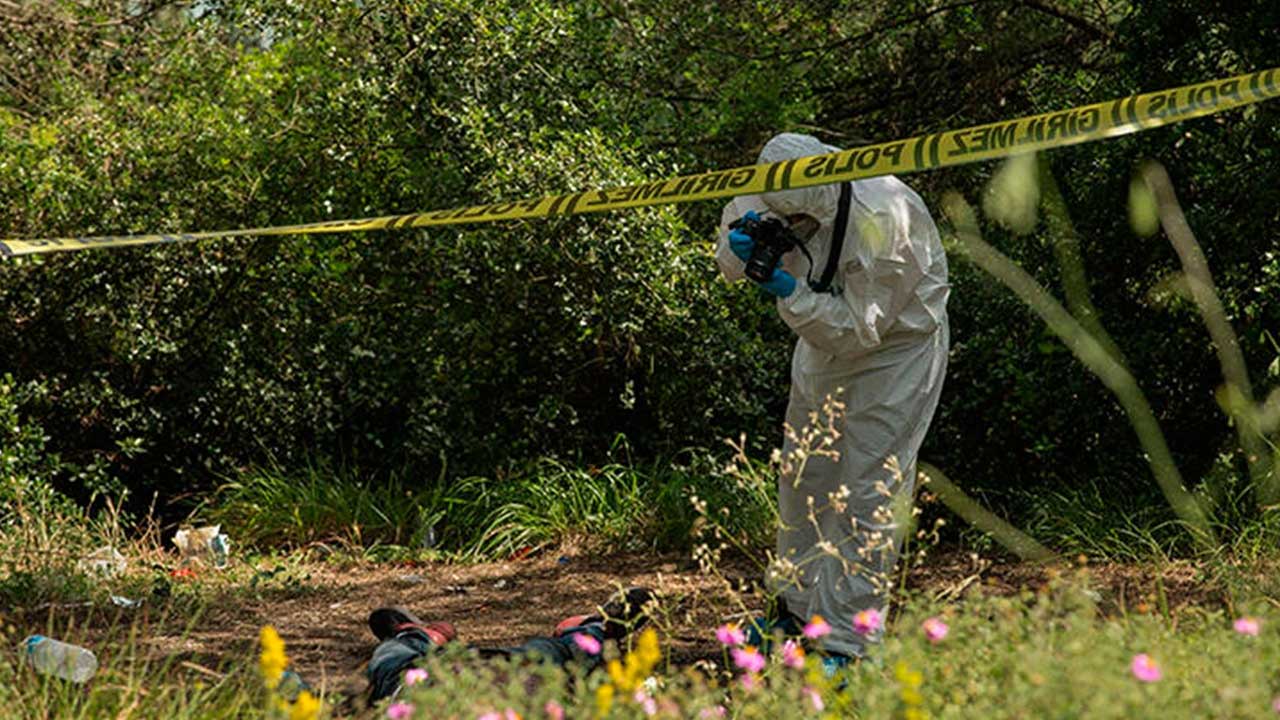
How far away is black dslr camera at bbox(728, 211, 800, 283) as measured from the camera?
176 inches

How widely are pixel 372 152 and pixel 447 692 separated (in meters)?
5.55

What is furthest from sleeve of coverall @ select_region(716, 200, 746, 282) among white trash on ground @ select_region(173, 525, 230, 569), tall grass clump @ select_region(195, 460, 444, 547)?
white trash on ground @ select_region(173, 525, 230, 569)

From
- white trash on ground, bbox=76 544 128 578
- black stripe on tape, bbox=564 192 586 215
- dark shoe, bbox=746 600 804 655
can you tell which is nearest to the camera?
dark shoe, bbox=746 600 804 655

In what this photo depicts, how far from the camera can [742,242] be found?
4.59m

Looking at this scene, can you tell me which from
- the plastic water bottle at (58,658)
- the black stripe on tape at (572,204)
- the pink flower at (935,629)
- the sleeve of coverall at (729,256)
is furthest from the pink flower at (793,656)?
the black stripe on tape at (572,204)

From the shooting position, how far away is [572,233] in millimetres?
7488

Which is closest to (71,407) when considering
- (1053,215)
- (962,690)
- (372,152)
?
(372,152)

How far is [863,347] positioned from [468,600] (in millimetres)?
2529

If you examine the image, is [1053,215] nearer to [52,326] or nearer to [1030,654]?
[1030,654]

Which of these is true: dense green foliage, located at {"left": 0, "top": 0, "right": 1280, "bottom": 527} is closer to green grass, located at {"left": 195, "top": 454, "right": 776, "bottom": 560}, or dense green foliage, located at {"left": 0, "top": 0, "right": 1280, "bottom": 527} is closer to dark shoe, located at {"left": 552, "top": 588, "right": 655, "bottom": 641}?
green grass, located at {"left": 195, "top": 454, "right": 776, "bottom": 560}

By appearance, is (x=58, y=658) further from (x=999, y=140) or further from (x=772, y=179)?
(x=999, y=140)

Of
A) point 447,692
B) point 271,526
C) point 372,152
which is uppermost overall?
point 372,152

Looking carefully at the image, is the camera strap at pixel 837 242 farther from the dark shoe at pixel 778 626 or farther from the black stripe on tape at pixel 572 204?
the black stripe on tape at pixel 572 204

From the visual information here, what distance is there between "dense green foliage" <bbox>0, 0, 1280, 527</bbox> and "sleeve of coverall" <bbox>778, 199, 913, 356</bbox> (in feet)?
8.26
